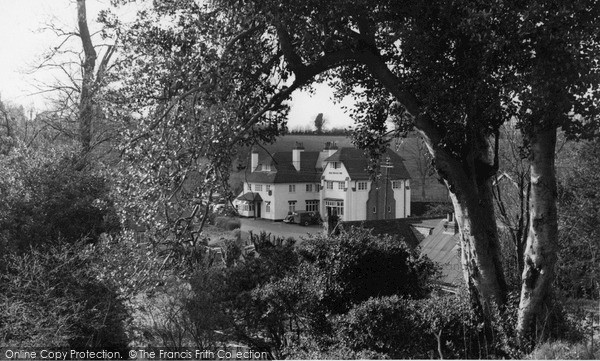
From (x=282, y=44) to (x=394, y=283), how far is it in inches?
172

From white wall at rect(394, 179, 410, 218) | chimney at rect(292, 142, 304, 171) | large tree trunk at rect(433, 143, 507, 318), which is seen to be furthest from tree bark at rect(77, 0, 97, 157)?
white wall at rect(394, 179, 410, 218)

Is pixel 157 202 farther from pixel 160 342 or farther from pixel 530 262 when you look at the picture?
pixel 160 342

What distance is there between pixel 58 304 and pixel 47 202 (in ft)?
8.67

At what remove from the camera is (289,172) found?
1136 inches

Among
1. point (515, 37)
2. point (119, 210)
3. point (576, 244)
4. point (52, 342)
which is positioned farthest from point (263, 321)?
point (576, 244)

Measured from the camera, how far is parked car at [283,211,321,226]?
27661 mm

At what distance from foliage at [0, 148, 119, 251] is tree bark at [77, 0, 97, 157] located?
3.67 meters

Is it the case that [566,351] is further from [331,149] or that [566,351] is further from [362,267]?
[331,149]

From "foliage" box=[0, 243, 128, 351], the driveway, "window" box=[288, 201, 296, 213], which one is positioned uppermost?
"window" box=[288, 201, 296, 213]

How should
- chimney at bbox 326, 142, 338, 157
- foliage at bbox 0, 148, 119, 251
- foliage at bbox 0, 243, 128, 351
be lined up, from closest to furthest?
foliage at bbox 0, 243, 128, 351
foliage at bbox 0, 148, 119, 251
chimney at bbox 326, 142, 338, 157

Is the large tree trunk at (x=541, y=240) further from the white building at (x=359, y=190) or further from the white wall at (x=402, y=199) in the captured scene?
the white wall at (x=402, y=199)

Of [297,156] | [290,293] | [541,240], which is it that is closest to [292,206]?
[297,156]

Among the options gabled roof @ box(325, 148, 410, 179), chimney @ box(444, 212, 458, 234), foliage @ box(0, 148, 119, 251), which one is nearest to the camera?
foliage @ box(0, 148, 119, 251)

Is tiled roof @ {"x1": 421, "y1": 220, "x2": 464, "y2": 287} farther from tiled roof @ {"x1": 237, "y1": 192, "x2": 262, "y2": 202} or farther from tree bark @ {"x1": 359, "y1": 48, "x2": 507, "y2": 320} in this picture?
tiled roof @ {"x1": 237, "y1": 192, "x2": 262, "y2": 202}
